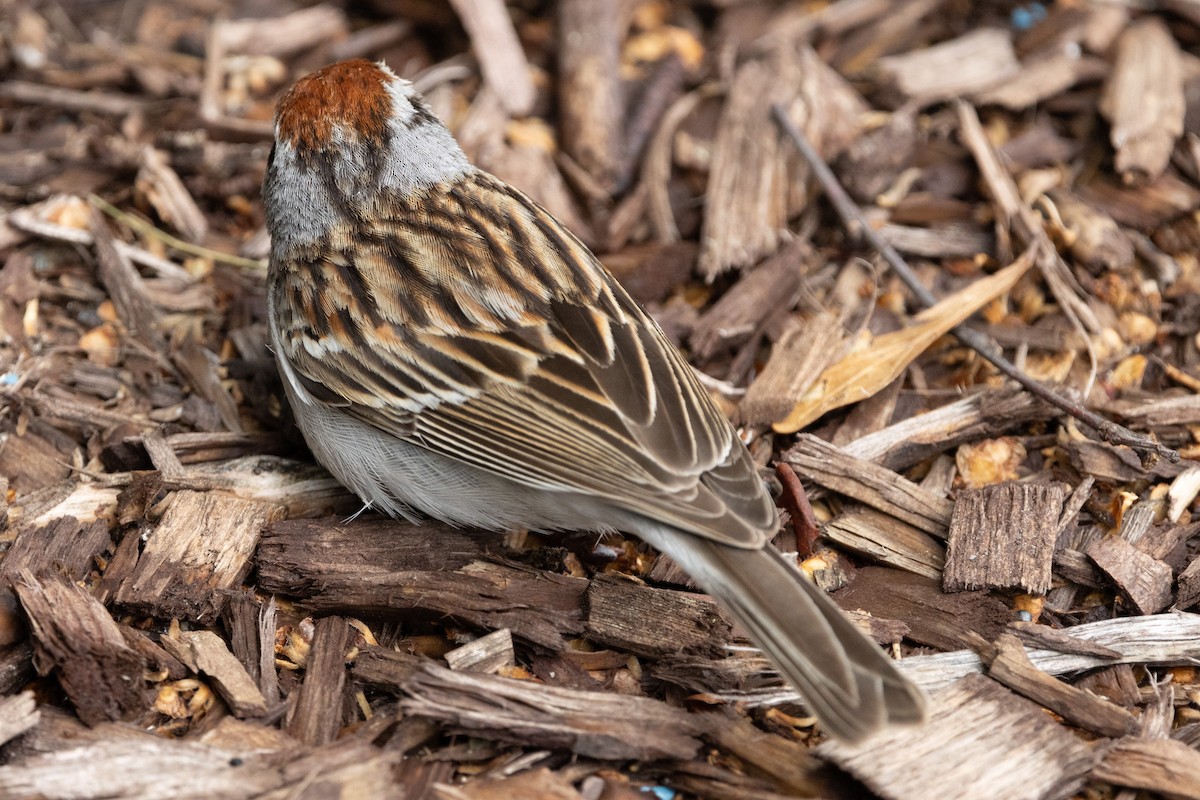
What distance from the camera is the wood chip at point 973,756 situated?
3.76m

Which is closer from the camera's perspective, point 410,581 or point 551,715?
point 551,715

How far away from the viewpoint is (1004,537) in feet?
15.5

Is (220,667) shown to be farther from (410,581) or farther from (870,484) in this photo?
(870,484)

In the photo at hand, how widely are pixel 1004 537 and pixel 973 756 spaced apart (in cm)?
112

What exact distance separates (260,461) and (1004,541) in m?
3.11

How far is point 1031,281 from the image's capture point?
5992 millimetres

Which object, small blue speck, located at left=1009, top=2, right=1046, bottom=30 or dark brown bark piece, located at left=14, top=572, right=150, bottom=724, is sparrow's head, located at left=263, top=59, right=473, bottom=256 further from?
Answer: small blue speck, located at left=1009, top=2, right=1046, bottom=30

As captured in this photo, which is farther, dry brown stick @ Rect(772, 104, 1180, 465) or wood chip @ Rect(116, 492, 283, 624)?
dry brown stick @ Rect(772, 104, 1180, 465)

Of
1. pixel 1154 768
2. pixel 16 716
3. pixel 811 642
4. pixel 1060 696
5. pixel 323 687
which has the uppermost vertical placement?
pixel 16 716

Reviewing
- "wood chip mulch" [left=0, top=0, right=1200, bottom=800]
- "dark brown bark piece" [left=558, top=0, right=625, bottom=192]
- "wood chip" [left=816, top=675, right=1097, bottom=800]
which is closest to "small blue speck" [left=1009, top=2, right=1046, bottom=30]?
"wood chip mulch" [left=0, top=0, right=1200, bottom=800]

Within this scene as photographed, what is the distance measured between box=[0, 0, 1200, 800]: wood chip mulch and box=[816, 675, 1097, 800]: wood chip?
12 mm

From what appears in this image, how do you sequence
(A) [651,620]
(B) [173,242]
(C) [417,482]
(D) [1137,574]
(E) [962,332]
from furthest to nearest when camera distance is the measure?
(B) [173,242], (E) [962,332], (C) [417,482], (D) [1137,574], (A) [651,620]

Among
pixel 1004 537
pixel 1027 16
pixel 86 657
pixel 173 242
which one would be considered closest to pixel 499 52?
pixel 173 242

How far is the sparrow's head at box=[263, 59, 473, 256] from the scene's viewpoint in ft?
16.7
